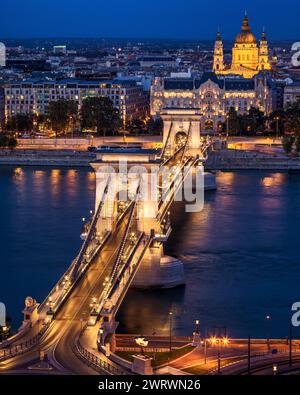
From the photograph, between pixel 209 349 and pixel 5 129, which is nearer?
pixel 209 349

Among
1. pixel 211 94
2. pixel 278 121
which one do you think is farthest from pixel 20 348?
pixel 211 94

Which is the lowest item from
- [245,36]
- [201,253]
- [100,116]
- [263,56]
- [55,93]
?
[201,253]

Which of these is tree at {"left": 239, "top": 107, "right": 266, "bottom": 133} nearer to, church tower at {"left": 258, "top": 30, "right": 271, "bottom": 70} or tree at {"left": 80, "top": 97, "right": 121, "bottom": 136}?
tree at {"left": 80, "top": 97, "right": 121, "bottom": 136}

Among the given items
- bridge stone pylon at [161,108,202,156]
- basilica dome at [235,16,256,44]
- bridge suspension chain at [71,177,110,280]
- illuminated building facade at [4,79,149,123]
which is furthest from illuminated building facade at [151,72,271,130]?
bridge suspension chain at [71,177,110,280]

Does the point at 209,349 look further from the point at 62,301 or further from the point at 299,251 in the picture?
the point at 299,251

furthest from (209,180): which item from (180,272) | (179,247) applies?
(180,272)

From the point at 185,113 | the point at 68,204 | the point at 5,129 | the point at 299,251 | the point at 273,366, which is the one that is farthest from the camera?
the point at 5,129

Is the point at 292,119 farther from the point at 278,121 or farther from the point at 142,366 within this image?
the point at 142,366

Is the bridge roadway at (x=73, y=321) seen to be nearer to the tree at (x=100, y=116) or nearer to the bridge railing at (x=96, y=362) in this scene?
the bridge railing at (x=96, y=362)
